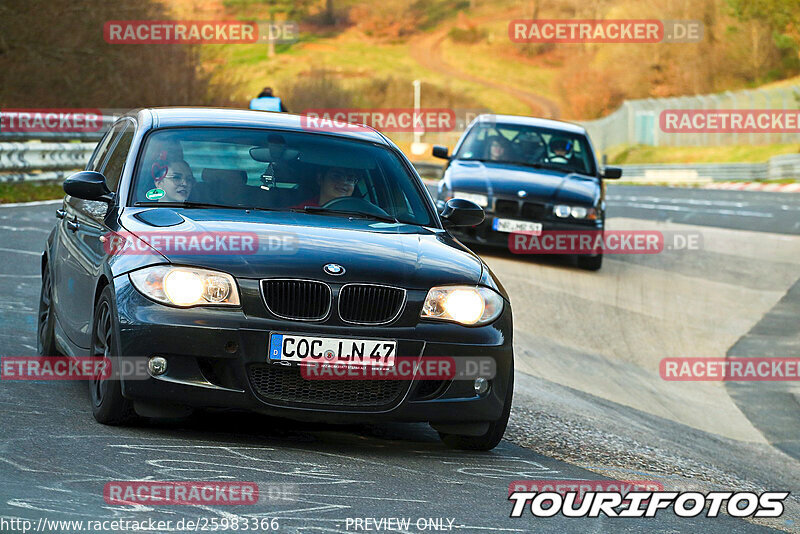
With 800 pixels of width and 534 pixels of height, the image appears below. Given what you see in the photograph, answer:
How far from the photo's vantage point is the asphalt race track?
532 centimetres

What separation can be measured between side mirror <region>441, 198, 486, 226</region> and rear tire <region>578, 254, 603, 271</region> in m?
9.25

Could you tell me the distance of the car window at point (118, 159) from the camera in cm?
751

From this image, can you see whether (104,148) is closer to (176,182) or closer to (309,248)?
(176,182)

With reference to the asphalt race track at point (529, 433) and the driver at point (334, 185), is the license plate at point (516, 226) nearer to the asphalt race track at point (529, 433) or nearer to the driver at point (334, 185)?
the asphalt race track at point (529, 433)

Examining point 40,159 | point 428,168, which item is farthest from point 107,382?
point 428,168

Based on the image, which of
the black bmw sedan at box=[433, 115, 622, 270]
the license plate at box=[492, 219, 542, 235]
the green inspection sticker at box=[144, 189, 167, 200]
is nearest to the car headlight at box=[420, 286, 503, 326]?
the green inspection sticker at box=[144, 189, 167, 200]

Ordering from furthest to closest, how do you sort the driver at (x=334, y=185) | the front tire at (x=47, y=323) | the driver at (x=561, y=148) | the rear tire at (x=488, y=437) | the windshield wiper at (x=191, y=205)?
the driver at (x=561, y=148) → the front tire at (x=47, y=323) → the driver at (x=334, y=185) → the windshield wiper at (x=191, y=205) → the rear tire at (x=488, y=437)

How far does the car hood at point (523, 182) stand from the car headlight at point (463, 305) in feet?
32.5

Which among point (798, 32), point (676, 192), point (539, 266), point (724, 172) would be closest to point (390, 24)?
point (798, 32)

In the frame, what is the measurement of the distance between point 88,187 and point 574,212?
10.2 m

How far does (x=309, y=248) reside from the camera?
251 inches

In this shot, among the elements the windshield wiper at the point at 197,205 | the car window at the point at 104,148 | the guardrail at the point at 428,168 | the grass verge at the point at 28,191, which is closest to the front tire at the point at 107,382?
the windshield wiper at the point at 197,205

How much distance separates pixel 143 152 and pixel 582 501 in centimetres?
311

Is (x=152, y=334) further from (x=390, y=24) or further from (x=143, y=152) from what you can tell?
(x=390, y=24)
